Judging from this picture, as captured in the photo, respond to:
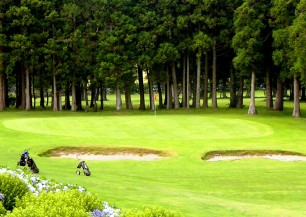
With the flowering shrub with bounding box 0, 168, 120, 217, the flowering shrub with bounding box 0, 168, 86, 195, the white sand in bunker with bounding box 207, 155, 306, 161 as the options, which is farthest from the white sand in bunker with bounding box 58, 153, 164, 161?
the flowering shrub with bounding box 0, 168, 120, 217

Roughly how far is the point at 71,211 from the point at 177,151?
18.1 m

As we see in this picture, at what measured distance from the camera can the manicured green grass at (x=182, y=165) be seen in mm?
14594

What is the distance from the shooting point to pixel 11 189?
1099 centimetres

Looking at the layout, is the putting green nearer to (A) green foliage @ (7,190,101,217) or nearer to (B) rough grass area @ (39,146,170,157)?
(B) rough grass area @ (39,146,170,157)

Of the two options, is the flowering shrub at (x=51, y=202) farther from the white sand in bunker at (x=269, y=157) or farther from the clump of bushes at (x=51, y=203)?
the white sand in bunker at (x=269, y=157)

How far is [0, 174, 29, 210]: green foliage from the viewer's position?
35.5 feet

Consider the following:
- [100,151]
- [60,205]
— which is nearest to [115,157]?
[100,151]

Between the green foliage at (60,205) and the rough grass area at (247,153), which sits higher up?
the green foliage at (60,205)

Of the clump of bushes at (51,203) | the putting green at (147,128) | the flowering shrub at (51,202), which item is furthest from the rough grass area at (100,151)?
the flowering shrub at (51,202)

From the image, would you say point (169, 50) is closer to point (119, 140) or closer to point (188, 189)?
point (119, 140)

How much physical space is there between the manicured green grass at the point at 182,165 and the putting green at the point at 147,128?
7cm

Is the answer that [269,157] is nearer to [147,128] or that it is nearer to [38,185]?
[147,128]

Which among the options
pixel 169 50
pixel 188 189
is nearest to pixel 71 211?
pixel 188 189

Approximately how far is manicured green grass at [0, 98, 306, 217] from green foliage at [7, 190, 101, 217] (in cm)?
307
